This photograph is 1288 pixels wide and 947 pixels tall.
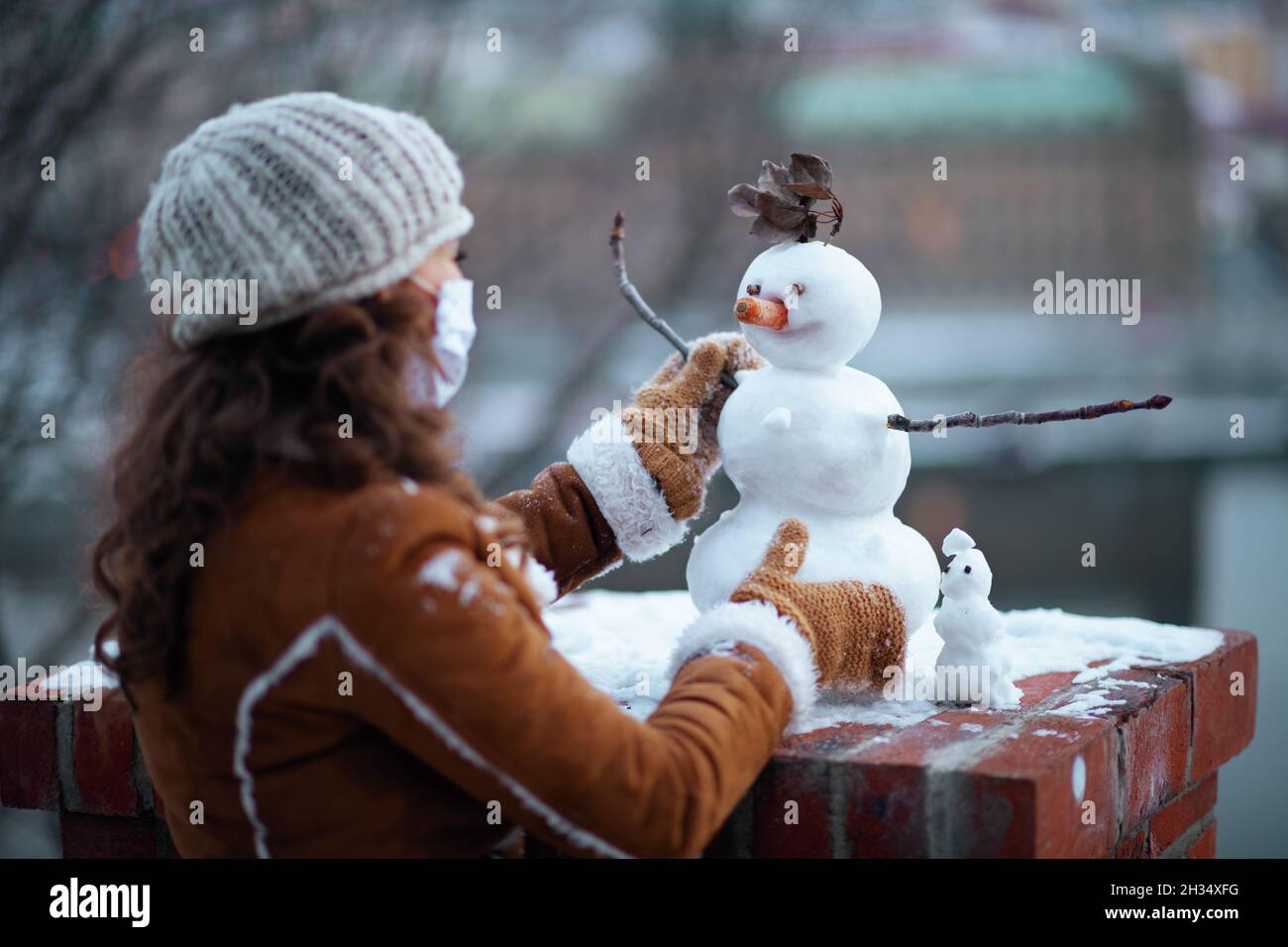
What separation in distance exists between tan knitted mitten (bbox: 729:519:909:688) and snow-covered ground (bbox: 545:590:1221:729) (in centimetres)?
6

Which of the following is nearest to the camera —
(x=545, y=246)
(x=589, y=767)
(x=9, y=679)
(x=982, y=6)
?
(x=589, y=767)

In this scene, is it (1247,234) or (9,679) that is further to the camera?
(1247,234)

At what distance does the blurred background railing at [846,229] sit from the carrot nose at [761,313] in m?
0.41

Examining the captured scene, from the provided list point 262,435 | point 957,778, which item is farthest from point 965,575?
point 262,435

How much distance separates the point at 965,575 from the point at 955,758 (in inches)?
11.6

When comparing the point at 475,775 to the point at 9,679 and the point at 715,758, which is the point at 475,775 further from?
the point at 9,679

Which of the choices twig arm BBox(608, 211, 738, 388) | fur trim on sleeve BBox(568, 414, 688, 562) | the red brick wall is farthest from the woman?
twig arm BBox(608, 211, 738, 388)

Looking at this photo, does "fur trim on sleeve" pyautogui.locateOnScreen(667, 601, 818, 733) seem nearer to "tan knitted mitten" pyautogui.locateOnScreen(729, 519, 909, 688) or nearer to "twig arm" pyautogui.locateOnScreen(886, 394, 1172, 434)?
"tan knitted mitten" pyautogui.locateOnScreen(729, 519, 909, 688)

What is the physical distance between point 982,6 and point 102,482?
42.1 feet

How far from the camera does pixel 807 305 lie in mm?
1560

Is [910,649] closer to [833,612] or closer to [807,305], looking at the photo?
[833,612]
